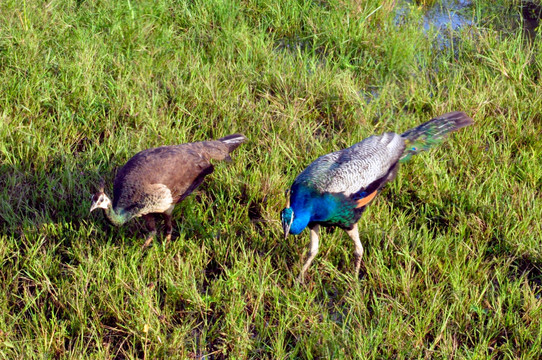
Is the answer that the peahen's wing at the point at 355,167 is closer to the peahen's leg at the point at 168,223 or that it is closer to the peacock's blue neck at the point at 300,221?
the peacock's blue neck at the point at 300,221

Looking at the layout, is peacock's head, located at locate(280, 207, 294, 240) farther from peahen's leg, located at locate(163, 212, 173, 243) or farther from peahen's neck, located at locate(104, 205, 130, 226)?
peahen's neck, located at locate(104, 205, 130, 226)

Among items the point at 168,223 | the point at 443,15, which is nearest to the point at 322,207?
the point at 168,223

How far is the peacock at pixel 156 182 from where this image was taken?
13.3 ft

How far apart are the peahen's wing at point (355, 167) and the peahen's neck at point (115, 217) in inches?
43.7

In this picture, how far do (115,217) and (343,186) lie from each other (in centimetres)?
143

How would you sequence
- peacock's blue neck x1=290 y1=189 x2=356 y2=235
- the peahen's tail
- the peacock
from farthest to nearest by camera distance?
the peahen's tail < the peacock < peacock's blue neck x1=290 y1=189 x2=356 y2=235

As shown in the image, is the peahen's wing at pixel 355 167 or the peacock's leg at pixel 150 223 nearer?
the peahen's wing at pixel 355 167

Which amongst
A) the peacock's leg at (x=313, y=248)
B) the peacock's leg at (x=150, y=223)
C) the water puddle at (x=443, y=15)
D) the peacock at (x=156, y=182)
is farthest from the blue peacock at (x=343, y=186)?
the water puddle at (x=443, y=15)

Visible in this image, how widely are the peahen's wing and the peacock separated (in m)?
0.75

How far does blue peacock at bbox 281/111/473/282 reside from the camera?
370 cm

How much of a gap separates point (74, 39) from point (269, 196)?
8.09 feet

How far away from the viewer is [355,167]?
396cm

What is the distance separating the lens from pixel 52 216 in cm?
417

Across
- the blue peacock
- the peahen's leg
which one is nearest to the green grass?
the peahen's leg
